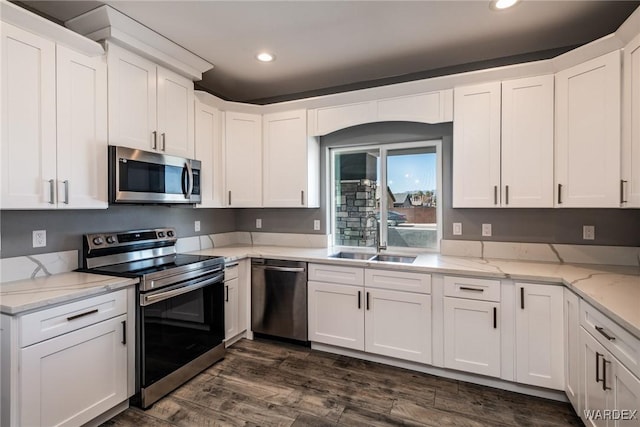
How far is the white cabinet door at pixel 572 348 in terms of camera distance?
190 centimetres

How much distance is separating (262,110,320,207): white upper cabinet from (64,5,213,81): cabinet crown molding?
1042mm

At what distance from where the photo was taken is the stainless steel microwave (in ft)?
7.30

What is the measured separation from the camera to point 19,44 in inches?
69.6

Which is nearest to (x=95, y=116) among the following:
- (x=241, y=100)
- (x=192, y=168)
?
(x=192, y=168)

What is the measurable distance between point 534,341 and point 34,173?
134 inches

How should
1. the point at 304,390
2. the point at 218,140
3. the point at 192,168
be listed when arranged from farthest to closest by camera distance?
1. the point at 218,140
2. the point at 192,168
3. the point at 304,390

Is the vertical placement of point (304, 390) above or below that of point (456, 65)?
below

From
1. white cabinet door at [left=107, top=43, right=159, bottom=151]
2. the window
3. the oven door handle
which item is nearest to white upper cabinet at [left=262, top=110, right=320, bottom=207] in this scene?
the window

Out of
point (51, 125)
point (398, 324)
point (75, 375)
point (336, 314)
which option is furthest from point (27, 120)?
point (398, 324)

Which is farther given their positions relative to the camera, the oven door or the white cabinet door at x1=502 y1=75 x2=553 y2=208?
the white cabinet door at x1=502 y1=75 x2=553 y2=208

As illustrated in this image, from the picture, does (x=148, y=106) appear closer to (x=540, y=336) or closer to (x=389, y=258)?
(x=389, y=258)

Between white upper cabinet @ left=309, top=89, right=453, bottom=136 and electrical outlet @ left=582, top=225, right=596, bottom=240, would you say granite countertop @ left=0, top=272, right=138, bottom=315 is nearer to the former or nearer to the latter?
white upper cabinet @ left=309, top=89, right=453, bottom=136

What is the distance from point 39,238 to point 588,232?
4.06 meters

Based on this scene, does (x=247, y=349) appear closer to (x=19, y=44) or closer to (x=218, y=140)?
(x=218, y=140)
